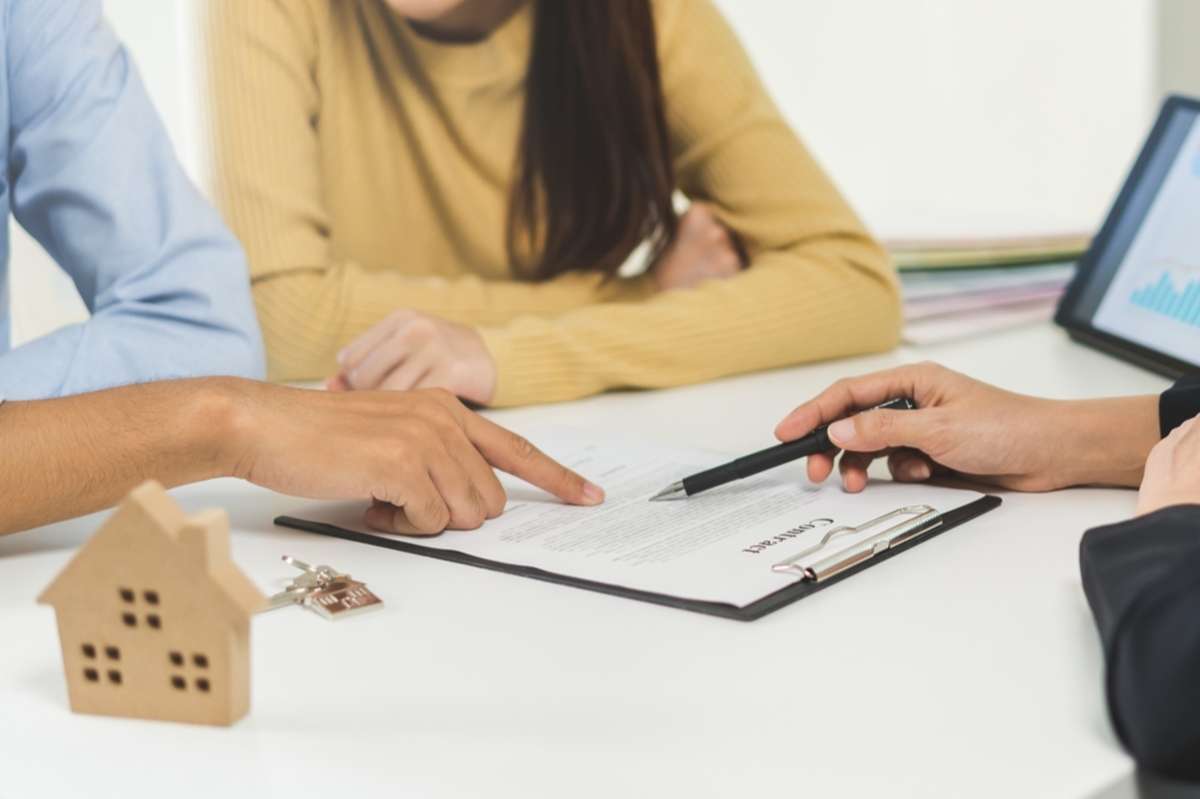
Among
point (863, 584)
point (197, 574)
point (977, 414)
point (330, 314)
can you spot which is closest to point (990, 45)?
point (330, 314)

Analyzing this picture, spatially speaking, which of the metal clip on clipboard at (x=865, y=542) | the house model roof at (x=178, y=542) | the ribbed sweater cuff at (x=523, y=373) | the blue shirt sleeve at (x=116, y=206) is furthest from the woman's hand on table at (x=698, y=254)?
the house model roof at (x=178, y=542)

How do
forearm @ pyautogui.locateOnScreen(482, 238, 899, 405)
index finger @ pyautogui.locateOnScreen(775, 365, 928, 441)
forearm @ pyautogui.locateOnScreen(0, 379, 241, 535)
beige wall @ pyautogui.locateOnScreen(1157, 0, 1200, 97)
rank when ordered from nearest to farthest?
forearm @ pyautogui.locateOnScreen(0, 379, 241, 535) < index finger @ pyautogui.locateOnScreen(775, 365, 928, 441) < forearm @ pyautogui.locateOnScreen(482, 238, 899, 405) < beige wall @ pyautogui.locateOnScreen(1157, 0, 1200, 97)

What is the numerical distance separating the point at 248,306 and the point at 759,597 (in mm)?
713

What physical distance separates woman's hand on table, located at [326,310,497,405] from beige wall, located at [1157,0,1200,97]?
207cm

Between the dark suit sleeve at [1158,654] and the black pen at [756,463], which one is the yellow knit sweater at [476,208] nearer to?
the black pen at [756,463]

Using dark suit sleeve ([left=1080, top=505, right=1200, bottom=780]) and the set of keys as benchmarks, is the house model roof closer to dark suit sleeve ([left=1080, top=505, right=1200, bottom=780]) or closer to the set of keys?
the set of keys

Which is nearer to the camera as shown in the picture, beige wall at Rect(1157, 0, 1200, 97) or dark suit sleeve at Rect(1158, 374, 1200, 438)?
dark suit sleeve at Rect(1158, 374, 1200, 438)

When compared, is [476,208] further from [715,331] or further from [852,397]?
[852,397]

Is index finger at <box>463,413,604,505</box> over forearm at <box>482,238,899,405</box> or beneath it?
over

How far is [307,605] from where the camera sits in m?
0.73

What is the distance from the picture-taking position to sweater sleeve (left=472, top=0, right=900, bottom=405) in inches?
51.5

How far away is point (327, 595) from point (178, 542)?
0.18 meters

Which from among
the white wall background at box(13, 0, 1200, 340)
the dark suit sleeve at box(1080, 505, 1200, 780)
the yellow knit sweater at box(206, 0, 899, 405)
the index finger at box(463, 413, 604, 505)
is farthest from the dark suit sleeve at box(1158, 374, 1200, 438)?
the white wall background at box(13, 0, 1200, 340)

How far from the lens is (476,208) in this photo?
1.66m
